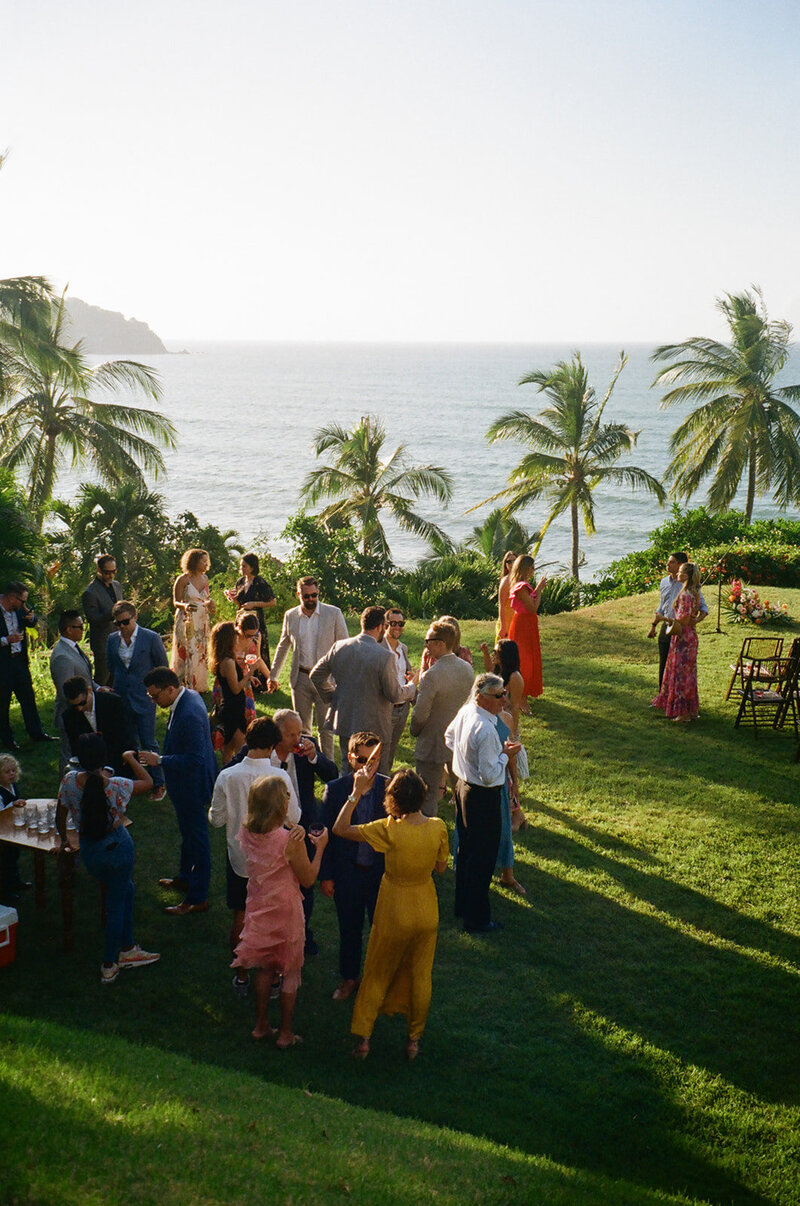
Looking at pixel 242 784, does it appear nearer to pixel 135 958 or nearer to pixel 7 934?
pixel 135 958

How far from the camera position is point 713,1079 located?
5375mm

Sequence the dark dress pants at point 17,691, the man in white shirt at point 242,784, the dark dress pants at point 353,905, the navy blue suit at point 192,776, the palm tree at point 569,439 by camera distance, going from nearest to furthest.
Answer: the man in white shirt at point 242,784
the dark dress pants at point 353,905
the navy blue suit at point 192,776
the dark dress pants at point 17,691
the palm tree at point 569,439

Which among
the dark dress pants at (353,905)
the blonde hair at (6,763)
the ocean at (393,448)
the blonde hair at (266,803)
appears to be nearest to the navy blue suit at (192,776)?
the blonde hair at (6,763)

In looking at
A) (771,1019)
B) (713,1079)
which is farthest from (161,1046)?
(771,1019)

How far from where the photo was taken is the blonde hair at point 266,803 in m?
5.21

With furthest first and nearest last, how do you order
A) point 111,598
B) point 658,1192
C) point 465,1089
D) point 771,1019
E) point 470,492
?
point 470,492 < point 111,598 < point 771,1019 < point 465,1089 < point 658,1192

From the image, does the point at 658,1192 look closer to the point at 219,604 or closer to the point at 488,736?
the point at 488,736

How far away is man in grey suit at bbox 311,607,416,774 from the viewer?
7.70 meters

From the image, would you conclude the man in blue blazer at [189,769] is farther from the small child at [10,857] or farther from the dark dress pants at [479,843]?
the dark dress pants at [479,843]

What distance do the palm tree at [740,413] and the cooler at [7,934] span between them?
2650cm

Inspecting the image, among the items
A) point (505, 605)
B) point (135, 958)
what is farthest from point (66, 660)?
point (505, 605)

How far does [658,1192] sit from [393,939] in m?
1.77

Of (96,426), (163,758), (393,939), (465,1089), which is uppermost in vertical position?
(96,426)

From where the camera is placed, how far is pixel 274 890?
5.37m
